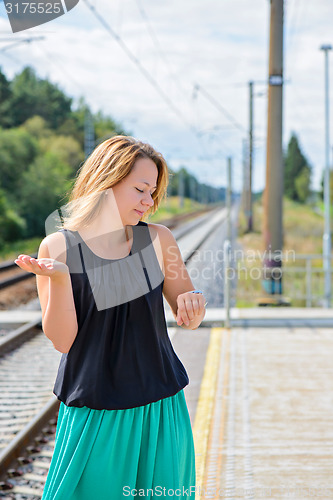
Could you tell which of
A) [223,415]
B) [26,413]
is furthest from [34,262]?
[26,413]

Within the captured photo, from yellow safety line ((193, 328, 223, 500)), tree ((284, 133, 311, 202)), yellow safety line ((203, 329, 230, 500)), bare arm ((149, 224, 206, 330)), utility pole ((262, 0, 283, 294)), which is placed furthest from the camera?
tree ((284, 133, 311, 202))

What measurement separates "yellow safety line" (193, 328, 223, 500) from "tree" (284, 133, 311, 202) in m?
86.3

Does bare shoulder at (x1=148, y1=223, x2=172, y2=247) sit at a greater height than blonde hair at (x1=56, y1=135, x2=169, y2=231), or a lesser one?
lesser

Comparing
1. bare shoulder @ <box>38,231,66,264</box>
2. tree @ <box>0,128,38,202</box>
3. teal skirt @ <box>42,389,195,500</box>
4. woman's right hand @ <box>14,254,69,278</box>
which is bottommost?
teal skirt @ <box>42,389,195,500</box>

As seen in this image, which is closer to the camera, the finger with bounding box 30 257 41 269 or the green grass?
the finger with bounding box 30 257 41 269

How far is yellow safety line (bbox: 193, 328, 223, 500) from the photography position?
4.06 m

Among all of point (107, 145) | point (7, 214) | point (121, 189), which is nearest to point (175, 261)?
point (121, 189)

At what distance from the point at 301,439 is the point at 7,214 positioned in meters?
26.1

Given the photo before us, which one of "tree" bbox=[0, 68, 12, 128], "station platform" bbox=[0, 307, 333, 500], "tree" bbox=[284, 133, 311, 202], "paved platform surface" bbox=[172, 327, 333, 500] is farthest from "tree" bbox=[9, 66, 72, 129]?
"tree" bbox=[284, 133, 311, 202]

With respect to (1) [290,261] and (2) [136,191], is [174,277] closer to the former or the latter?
(2) [136,191]

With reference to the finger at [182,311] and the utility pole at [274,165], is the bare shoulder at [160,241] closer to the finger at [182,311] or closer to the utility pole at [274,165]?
the finger at [182,311]

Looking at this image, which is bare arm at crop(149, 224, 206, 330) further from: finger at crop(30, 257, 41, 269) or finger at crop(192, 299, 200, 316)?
finger at crop(30, 257, 41, 269)

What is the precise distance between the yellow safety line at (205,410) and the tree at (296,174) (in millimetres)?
86279

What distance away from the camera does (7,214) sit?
95.9ft
